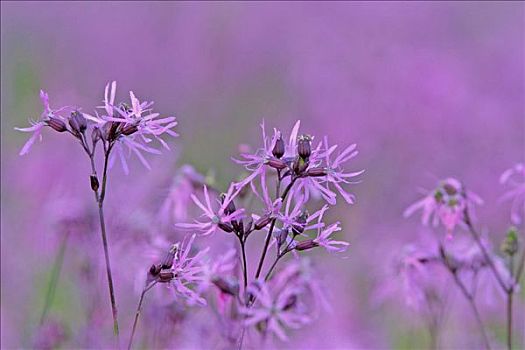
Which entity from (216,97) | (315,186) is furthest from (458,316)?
(216,97)

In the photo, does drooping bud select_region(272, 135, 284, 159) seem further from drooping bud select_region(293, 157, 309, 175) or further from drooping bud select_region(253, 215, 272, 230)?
drooping bud select_region(253, 215, 272, 230)

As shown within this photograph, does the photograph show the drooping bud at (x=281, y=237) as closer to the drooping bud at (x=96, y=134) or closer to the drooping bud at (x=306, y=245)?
the drooping bud at (x=306, y=245)

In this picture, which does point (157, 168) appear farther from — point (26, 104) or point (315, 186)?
point (26, 104)

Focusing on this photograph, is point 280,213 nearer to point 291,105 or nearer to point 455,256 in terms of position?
point 455,256

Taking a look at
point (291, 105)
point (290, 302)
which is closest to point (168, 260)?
point (290, 302)

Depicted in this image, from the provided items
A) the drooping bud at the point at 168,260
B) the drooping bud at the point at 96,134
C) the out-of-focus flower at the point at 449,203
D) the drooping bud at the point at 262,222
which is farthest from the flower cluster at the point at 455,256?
the drooping bud at the point at 96,134
